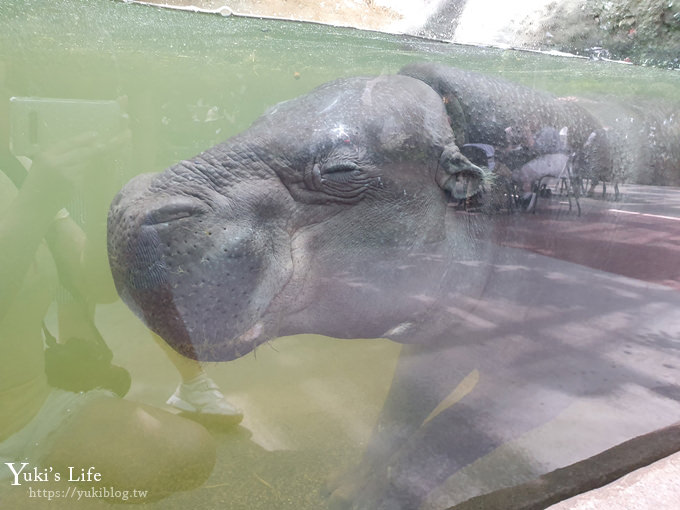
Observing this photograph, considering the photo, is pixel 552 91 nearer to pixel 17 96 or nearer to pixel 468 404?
pixel 468 404

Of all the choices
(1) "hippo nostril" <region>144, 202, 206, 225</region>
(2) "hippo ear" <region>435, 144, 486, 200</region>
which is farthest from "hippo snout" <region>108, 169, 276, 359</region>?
(2) "hippo ear" <region>435, 144, 486, 200</region>

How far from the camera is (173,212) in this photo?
1358 mm

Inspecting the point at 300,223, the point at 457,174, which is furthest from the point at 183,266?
the point at 457,174

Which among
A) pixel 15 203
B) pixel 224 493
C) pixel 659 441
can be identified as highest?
pixel 15 203

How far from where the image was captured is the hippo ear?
1732 mm

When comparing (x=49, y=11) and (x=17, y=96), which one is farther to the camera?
(x=49, y=11)

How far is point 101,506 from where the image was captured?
52.7 inches

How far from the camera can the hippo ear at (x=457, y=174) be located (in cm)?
173

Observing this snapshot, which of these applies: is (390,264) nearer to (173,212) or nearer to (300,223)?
(300,223)

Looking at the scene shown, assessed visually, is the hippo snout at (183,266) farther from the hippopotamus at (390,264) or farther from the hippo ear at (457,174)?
the hippo ear at (457,174)

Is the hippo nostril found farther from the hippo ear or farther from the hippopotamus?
the hippo ear

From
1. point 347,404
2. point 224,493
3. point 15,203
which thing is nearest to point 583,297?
point 347,404

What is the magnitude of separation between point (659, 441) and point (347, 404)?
1312 mm

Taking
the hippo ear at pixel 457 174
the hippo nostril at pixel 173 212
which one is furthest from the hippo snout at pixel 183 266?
the hippo ear at pixel 457 174
